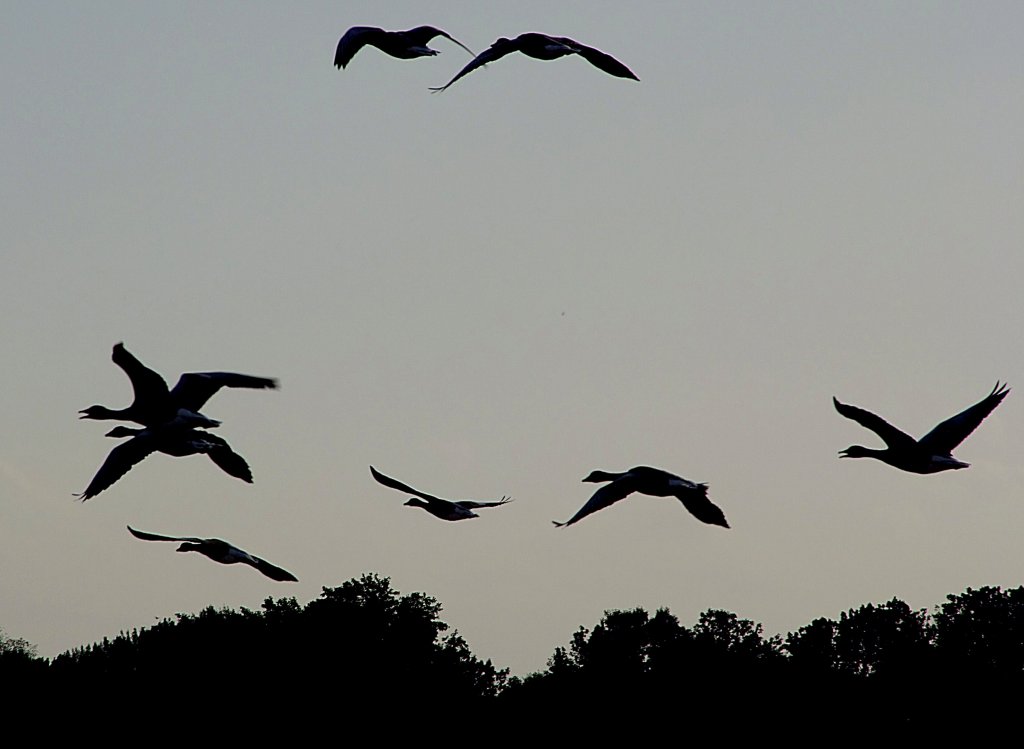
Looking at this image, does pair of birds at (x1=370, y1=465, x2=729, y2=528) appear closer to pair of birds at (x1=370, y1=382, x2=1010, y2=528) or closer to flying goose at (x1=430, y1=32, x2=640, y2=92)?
pair of birds at (x1=370, y1=382, x2=1010, y2=528)

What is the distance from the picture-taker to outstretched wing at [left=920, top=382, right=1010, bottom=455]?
31.4 meters

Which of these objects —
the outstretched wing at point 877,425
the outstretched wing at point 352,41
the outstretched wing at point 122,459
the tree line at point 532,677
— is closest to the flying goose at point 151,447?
the outstretched wing at point 122,459

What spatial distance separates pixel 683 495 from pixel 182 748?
6236cm

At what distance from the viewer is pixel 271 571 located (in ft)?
99.0

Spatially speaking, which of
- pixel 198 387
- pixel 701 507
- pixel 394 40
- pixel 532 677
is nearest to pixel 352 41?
pixel 394 40

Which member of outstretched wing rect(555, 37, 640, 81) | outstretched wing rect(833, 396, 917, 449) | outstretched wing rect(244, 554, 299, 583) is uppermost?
outstretched wing rect(555, 37, 640, 81)

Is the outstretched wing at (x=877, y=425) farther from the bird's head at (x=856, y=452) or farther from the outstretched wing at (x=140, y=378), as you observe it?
the outstretched wing at (x=140, y=378)

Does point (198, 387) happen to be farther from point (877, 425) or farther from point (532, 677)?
point (532, 677)

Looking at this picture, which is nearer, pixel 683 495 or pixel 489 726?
pixel 683 495

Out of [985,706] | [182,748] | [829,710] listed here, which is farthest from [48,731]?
[985,706]

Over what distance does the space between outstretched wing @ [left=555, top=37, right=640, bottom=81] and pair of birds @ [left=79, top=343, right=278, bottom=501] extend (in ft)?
24.3

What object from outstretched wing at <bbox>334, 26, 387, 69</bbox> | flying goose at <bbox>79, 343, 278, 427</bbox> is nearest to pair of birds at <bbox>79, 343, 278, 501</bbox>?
flying goose at <bbox>79, 343, 278, 427</bbox>

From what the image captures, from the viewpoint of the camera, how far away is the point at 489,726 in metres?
99.3

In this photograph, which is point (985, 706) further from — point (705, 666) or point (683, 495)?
point (683, 495)
